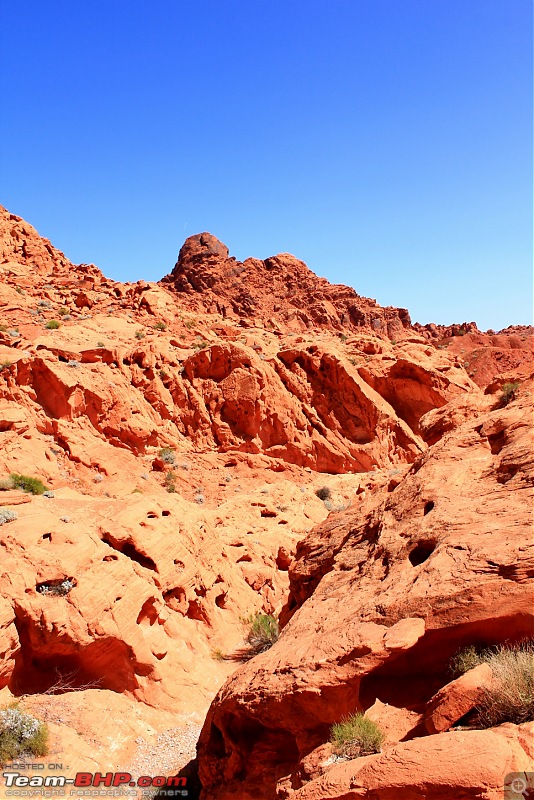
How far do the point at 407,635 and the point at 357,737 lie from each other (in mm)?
1034

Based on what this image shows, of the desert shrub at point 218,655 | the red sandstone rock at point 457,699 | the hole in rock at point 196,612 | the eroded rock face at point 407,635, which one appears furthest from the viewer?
the hole in rock at point 196,612

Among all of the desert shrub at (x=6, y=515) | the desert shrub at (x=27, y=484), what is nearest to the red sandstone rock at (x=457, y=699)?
the desert shrub at (x=6, y=515)

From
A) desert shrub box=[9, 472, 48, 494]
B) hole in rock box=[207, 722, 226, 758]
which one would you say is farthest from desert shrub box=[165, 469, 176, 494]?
hole in rock box=[207, 722, 226, 758]

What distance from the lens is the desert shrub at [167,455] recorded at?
23297 mm

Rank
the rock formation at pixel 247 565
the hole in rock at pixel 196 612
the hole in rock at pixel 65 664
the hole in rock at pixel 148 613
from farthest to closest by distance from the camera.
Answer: the hole in rock at pixel 196 612
the hole in rock at pixel 148 613
the hole in rock at pixel 65 664
the rock formation at pixel 247 565

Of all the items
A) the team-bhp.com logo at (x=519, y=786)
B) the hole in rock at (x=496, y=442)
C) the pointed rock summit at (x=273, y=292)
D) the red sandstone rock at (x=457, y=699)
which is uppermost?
the pointed rock summit at (x=273, y=292)

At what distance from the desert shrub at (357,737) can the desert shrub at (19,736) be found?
4.48 m

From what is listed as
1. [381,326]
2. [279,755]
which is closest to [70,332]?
[279,755]

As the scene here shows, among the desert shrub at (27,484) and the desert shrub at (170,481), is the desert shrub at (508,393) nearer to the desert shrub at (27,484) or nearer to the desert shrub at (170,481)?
the desert shrub at (27,484)

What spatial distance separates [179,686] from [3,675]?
11.2ft

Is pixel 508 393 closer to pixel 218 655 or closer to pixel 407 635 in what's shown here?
pixel 407 635

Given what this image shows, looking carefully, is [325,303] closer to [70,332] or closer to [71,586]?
[70,332]

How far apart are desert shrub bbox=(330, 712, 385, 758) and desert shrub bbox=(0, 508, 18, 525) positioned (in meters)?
7.47

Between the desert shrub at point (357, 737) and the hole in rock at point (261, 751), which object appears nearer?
the desert shrub at point (357, 737)
